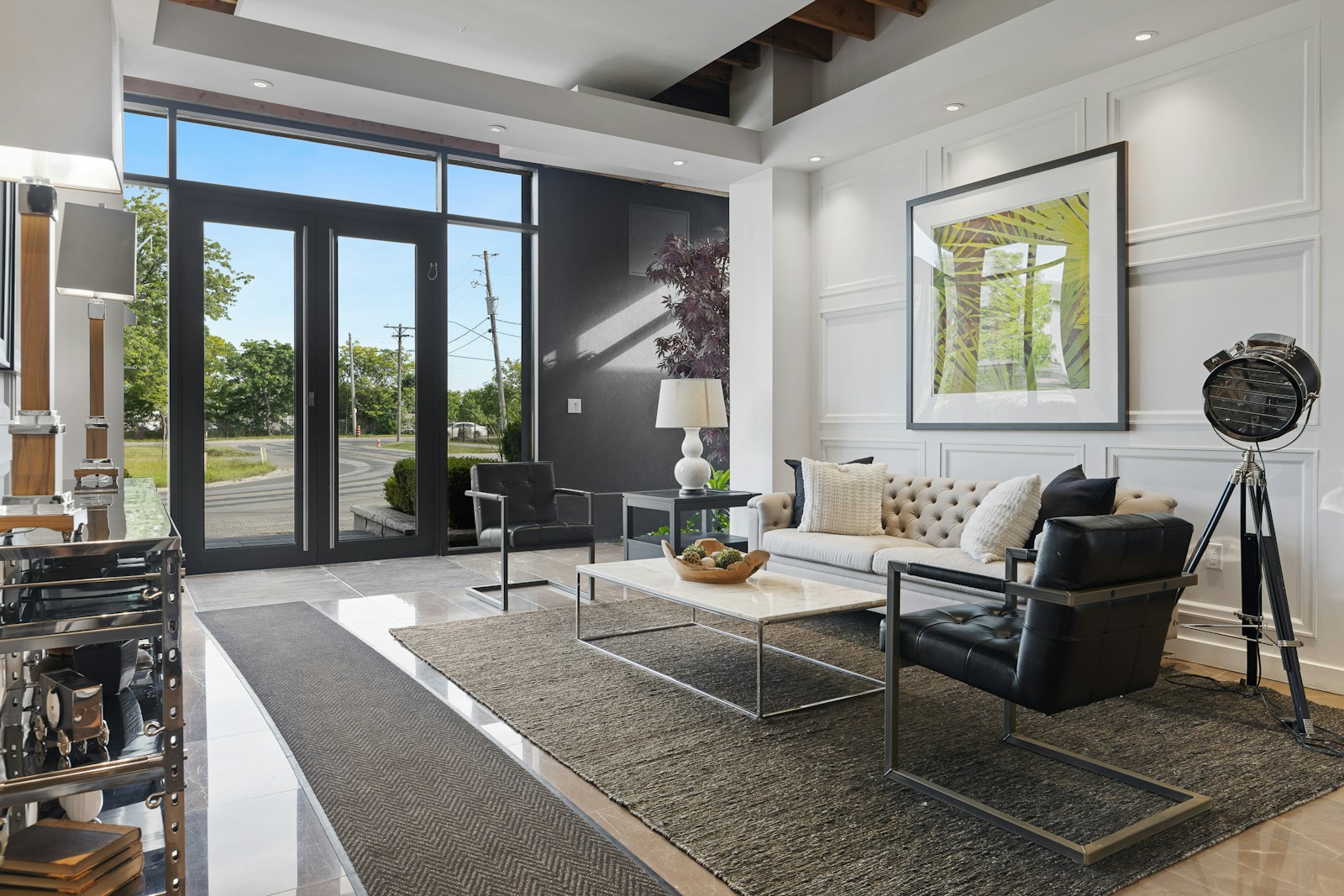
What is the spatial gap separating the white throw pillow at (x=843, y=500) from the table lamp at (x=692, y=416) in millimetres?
808

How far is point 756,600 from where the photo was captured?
3145 mm

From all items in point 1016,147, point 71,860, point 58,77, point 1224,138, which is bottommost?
point 71,860

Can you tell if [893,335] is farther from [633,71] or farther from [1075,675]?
[1075,675]

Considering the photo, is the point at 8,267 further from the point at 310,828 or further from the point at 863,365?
the point at 863,365

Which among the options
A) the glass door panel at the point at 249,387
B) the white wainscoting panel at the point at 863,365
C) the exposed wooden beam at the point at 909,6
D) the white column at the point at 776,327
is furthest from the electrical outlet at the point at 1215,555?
the glass door panel at the point at 249,387

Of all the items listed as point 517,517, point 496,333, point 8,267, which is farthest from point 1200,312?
point 496,333

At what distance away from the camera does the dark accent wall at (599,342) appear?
7.12 meters

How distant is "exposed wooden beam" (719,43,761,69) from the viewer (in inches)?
216

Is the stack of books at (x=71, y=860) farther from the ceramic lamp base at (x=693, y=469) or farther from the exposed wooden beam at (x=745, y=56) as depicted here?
the exposed wooden beam at (x=745, y=56)

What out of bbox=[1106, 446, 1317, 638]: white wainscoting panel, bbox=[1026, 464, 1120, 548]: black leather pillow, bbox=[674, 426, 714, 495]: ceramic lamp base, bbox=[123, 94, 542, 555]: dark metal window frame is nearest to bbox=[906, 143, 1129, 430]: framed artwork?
bbox=[1106, 446, 1317, 638]: white wainscoting panel

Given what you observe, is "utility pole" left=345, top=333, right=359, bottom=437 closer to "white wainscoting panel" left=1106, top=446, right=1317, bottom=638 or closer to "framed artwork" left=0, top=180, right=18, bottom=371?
"framed artwork" left=0, top=180, right=18, bottom=371

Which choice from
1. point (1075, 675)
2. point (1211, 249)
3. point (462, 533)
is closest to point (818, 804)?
point (1075, 675)

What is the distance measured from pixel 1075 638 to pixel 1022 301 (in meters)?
2.77

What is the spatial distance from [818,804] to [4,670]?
1.95 metres
